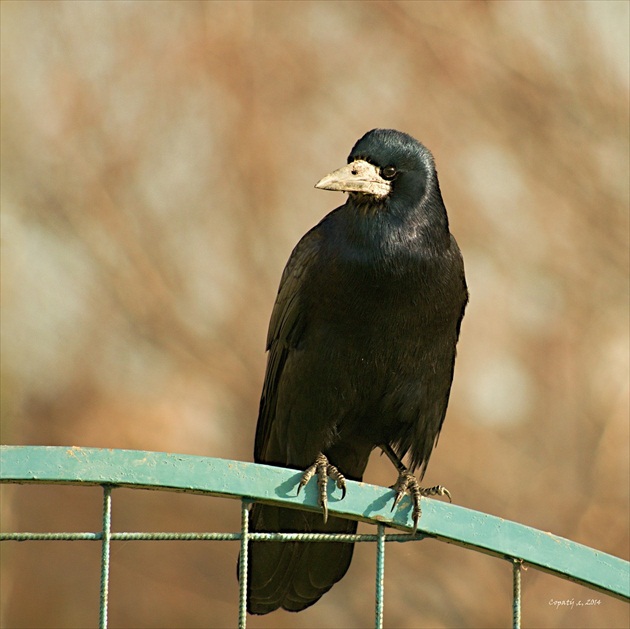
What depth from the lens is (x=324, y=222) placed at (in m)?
4.43

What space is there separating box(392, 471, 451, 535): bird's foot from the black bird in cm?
2

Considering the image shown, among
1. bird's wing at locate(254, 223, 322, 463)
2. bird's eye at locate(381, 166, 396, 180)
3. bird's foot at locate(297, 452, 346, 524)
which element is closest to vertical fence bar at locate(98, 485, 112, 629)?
bird's foot at locate(297, 452, 346, 524)

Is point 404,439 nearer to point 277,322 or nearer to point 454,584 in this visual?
point 277,322

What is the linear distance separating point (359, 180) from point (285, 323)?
577 millimetres

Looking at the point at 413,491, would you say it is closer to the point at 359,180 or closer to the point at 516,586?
the point at 516,586

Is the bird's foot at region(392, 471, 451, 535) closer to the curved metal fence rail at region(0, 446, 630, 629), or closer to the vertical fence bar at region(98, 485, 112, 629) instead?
the curved metal fence rail at region(0, 446, 630, 629)

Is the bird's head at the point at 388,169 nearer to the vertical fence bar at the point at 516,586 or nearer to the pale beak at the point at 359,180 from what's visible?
the pale beak at the point at 359,180

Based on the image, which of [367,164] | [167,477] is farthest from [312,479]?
[367,164]

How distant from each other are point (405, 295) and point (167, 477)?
169 cm

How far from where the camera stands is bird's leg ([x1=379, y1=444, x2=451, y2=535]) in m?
2.87

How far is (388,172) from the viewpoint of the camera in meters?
4.20

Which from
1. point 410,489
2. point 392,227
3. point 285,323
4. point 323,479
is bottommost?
point 323,479

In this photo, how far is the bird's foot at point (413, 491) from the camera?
2.85 metres

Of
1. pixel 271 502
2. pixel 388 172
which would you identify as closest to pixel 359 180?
pixel 388 172
